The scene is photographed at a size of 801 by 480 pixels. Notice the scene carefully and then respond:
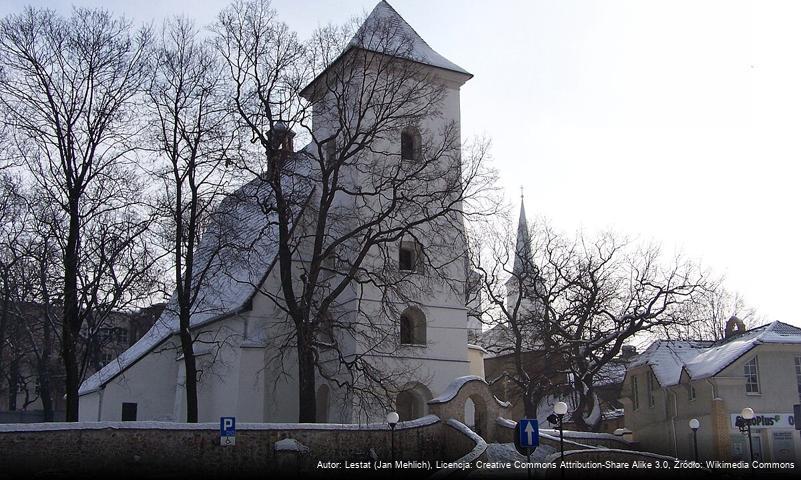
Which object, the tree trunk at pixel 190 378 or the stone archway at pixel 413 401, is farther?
the stone archway at pixel 413 401

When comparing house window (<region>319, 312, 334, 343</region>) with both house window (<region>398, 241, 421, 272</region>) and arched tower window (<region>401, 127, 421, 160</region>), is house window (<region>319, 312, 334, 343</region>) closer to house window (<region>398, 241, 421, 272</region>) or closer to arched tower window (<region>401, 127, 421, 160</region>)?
house window (<region>398, 241, 421, 272</region>)

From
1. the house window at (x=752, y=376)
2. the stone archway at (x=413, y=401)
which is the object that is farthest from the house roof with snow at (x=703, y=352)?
the stone archway at (x=413, y=401)

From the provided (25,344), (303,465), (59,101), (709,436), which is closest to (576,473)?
(303,465)

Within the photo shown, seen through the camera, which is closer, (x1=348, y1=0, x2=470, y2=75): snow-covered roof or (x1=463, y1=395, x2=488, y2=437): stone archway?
(x1=463, y1=395, x2=488, y2=437): stone archway

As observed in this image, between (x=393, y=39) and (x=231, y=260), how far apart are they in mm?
11198

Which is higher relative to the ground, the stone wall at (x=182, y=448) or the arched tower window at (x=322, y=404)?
the arched tower window at (x=322, y=404)

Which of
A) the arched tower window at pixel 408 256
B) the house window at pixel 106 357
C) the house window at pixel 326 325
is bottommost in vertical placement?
the house window at pixel 326 325

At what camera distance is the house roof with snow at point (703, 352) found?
110 ft

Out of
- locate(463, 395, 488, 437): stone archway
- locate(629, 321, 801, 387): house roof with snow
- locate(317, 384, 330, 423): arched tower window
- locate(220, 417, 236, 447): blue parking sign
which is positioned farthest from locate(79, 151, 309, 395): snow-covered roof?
locate(629, 321, 801, 387): house roof with snow

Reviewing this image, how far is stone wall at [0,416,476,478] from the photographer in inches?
784

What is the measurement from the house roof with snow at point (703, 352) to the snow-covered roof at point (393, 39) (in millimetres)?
15295

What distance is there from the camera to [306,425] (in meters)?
23.4

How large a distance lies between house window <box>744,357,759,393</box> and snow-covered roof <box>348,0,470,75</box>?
1620cm

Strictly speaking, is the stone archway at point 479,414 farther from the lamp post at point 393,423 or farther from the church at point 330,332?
the lamp post at point 393,423
